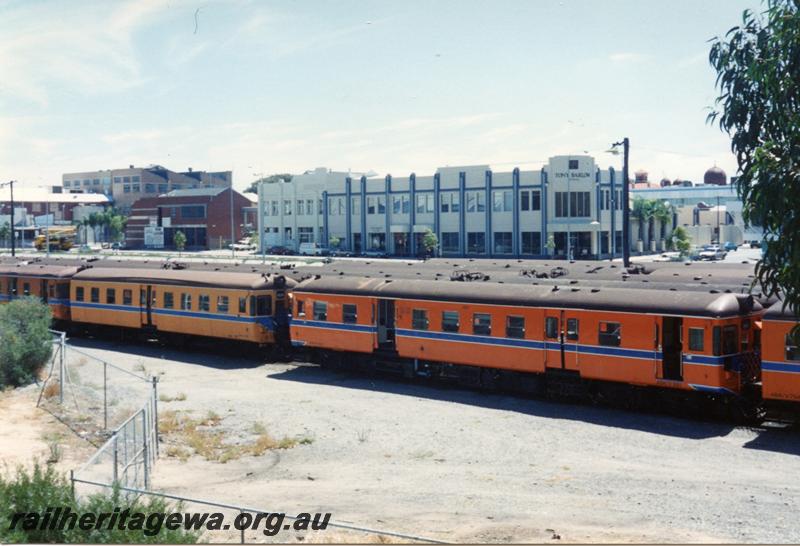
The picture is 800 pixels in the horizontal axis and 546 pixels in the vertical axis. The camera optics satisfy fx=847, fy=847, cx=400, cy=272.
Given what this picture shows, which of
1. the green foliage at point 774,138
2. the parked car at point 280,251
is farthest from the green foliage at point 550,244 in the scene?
the green foliage at point 774,138

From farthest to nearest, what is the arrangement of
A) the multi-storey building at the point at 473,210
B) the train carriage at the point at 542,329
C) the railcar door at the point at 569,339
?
the multi-storey building at the point at 473,210
the railcar door at the point at 569,339
the train carriage at the point at 542,329

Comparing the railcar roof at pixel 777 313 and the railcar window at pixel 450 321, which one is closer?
the railcar roof at pixel 777 313

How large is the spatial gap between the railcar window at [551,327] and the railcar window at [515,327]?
730 millimetres

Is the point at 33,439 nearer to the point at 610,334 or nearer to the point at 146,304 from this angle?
the point at 610,334

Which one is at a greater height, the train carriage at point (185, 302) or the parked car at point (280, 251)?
the parked car at point (280, 251)

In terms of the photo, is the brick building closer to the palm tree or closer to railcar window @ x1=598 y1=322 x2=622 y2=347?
the palm tree

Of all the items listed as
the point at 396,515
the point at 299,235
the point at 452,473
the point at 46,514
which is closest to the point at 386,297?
the point at 452,473

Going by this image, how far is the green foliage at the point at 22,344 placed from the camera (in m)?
27.8

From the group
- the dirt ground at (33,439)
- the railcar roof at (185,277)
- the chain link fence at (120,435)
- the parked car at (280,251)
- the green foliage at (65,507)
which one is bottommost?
the dirt ground at (33,439)

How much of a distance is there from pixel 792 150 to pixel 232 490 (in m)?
11.6

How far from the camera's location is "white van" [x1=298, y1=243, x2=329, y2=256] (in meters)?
94.9

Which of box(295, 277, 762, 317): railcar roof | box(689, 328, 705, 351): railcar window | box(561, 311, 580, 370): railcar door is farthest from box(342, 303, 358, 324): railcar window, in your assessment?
box(689, 328, 705, 351): railcar window

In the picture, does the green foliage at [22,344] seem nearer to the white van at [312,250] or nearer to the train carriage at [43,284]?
the train carriage at [43,284]

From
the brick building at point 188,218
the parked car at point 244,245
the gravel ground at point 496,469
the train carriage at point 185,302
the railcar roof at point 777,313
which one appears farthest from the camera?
the brick building at point 188,218
